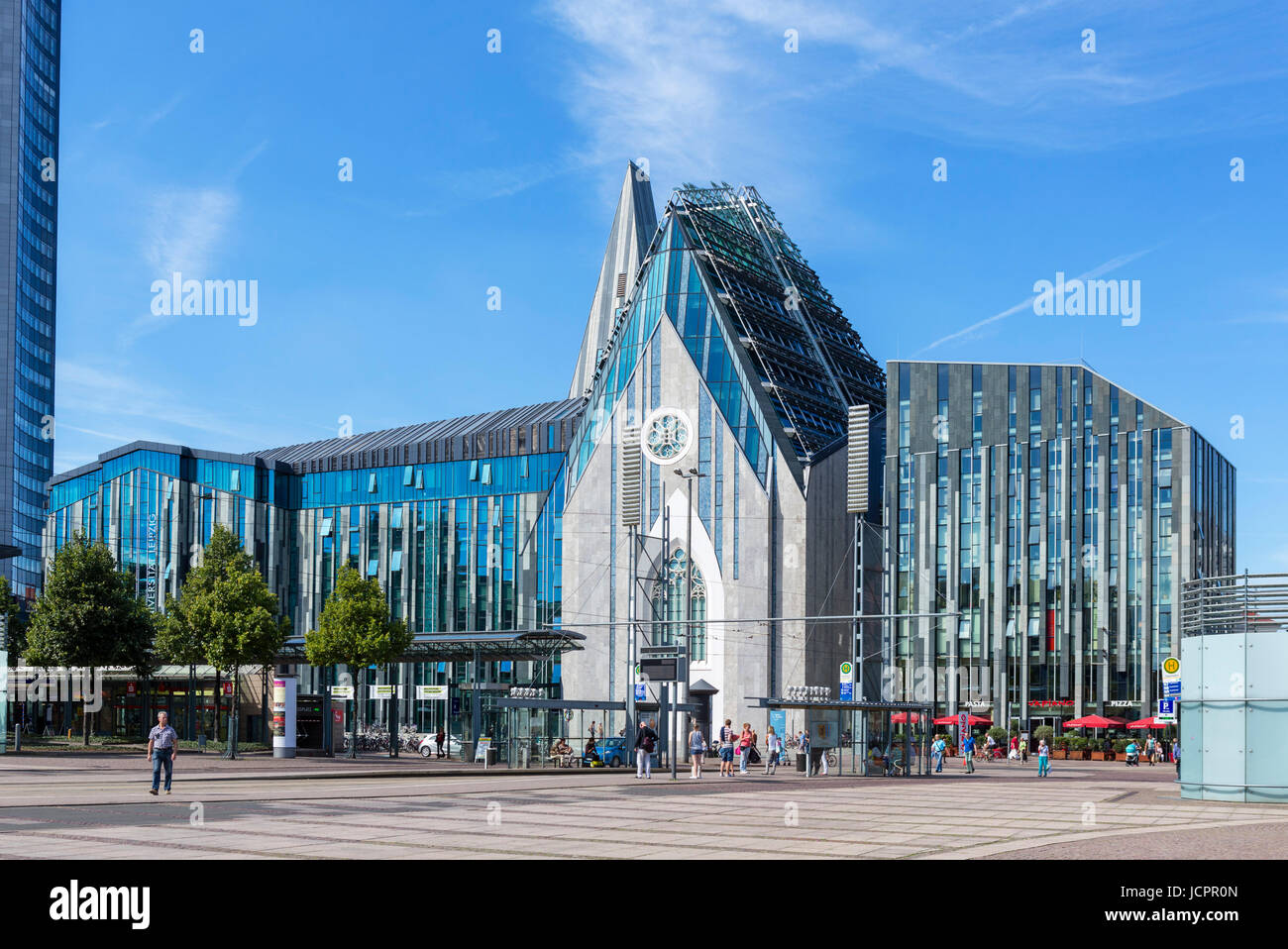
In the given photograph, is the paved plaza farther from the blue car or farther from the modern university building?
the modern university building

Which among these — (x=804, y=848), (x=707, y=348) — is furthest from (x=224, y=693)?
(x=804, y=848)

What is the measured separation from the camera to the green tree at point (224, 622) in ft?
191

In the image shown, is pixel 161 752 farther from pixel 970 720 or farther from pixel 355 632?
pixel 970 720

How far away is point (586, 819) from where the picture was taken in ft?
78.0

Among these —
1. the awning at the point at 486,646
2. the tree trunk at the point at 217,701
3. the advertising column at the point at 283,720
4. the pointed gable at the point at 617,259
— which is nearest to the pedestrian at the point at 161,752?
the advertising column at the point at 283,720

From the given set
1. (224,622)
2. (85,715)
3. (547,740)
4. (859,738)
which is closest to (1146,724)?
(859,738)

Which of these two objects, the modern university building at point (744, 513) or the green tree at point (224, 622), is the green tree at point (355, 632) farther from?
the modern university building at point (744, 513)

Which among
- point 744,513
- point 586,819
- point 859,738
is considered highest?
point 744,513

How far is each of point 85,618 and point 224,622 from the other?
7.04 meters

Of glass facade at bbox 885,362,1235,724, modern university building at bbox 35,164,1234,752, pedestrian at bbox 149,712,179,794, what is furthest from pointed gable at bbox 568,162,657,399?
pedestrian at bbox 149,712,179,794

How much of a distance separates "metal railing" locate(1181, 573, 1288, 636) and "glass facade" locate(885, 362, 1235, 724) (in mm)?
55308

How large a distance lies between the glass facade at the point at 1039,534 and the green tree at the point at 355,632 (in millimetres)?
40033

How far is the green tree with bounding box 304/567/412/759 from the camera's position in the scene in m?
62.0
